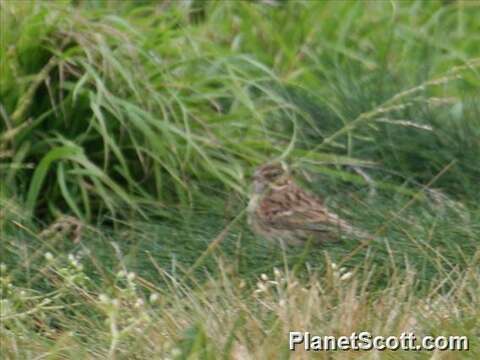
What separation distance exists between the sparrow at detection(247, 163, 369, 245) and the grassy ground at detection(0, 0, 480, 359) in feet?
0.32

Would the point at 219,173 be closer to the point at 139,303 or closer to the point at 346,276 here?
the point at 346,276

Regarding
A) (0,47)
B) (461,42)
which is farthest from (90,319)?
(461,42)

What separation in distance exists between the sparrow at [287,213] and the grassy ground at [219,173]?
10 centimetres

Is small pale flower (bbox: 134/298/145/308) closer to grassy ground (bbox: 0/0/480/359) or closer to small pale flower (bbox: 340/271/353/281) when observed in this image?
grassy ground (bbox: 0/0/480/359)

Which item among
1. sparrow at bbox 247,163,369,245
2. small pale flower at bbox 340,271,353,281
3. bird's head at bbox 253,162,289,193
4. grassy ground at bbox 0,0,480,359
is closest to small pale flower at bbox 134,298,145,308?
grassy ground at bbox 0,0,480,359

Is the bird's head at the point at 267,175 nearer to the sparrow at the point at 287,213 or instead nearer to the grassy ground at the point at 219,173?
the sparrow at the point at 287,213

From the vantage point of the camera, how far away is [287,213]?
19.9 feet

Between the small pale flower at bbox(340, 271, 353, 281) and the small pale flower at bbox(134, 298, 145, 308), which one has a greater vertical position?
the small pale flower at bbox(134, 298, 145, 308)

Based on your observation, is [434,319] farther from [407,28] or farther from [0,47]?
[407,28]

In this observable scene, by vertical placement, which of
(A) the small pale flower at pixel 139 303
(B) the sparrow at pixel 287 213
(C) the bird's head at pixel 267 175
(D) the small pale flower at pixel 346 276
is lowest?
(B) the sparrow at pixel 287 213

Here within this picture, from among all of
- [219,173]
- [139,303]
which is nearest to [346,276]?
[139,303]

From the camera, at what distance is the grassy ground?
187 inches

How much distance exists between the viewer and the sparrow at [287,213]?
5781 millimetres

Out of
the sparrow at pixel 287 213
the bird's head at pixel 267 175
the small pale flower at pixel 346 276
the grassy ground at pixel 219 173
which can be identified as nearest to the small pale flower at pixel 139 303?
the grassy ground at pixel 219 173
